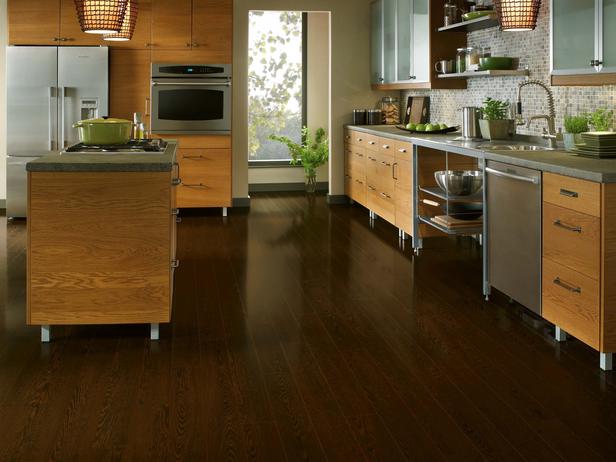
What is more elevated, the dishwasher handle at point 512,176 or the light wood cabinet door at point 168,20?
the light wood cabinet door at point 168,20

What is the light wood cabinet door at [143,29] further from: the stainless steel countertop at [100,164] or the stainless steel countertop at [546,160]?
the stainless steel countertop at [100,164]

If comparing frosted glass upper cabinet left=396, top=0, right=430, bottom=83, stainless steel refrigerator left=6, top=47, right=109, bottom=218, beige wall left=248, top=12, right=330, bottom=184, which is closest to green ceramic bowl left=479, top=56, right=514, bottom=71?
frosted glass upper cabinet left=396, top=0, right=430, bottom=83

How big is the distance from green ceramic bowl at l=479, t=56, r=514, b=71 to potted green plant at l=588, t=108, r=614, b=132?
1.19m

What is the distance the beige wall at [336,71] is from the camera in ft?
29.1

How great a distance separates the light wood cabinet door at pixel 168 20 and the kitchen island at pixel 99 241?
4.56 m

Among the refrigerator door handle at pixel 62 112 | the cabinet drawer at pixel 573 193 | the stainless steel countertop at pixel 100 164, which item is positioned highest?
the refrigerator door handle at pixel 62 112

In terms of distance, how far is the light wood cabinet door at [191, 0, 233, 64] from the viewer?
27.6ft

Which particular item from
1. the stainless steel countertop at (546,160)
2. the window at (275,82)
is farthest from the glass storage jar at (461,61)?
the window at (275,82)

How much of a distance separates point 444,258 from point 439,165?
735 millimetres

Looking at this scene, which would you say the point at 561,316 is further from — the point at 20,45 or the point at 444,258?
the point at 20,45

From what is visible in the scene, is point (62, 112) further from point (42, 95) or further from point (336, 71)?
point (336, 71)

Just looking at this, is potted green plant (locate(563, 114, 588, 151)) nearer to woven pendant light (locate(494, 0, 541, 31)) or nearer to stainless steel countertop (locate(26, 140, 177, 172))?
woven pendant light (locate(494, 0, 541, 31))

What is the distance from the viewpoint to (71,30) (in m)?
8.20

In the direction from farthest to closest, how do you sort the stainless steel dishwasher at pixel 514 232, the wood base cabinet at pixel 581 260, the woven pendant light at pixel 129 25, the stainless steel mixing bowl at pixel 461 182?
1. the stainless steel mixing bowl at pixel 461 182
2. the woven pendant light at pixel 129 25
3. the stainless steel dishwasher at pixel 514 232
4. the wood base cabinet at pixel 581 260
